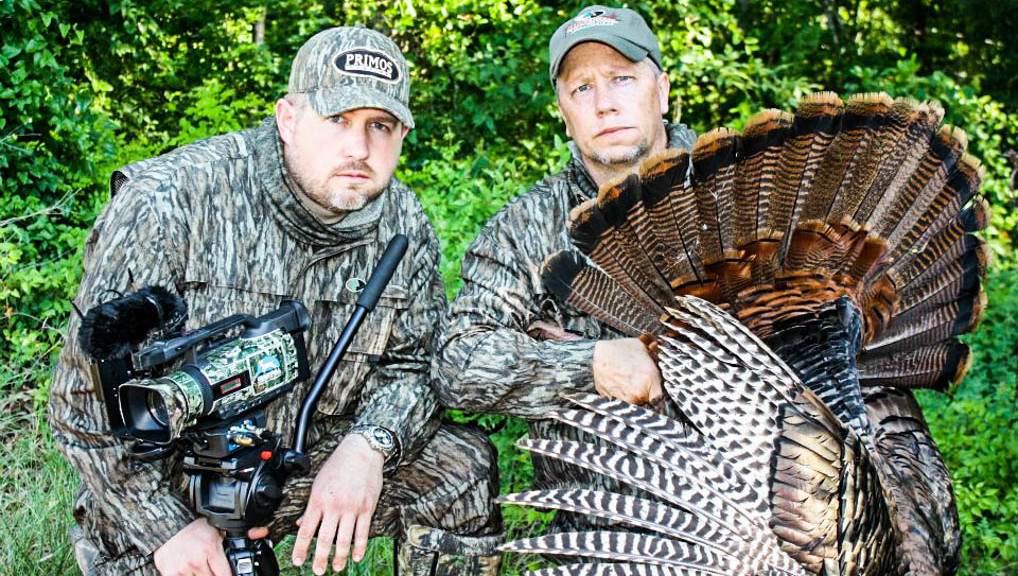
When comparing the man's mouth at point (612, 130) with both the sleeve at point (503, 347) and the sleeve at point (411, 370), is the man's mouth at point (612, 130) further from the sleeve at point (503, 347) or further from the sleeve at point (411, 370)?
the sleeve at point (411, 370)

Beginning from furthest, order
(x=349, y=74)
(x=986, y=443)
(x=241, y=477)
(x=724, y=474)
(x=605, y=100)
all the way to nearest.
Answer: (x=986, y=443), (x=605, y=100), (x=349, y=74), (x=724, y=474), (x=241, y=477)

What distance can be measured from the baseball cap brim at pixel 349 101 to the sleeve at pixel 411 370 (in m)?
0.49

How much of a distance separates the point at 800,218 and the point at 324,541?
1.54 meters

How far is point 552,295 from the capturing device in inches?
123

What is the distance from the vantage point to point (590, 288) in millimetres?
2760

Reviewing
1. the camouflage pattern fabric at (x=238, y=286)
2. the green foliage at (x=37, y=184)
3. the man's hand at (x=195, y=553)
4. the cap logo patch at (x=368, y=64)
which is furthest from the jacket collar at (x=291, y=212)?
the green foliage at (x=37, y=184)

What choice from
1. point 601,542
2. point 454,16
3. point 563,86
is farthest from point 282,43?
point 601,542

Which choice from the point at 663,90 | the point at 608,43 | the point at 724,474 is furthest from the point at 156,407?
the point at 663,90

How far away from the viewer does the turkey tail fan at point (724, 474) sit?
2.51 m

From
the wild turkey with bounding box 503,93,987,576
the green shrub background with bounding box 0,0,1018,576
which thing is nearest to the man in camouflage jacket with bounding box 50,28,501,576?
the wild turkey with bounding box 503,93,987,576

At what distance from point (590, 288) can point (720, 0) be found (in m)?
5.82

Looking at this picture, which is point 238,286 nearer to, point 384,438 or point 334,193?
point 334,193

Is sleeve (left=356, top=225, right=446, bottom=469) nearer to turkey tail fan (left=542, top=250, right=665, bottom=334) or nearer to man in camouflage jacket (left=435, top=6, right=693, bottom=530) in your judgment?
man in camouflage jacket (left=435, top=6, right=693, bottom=530)

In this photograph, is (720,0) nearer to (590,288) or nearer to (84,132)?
(84,132)
